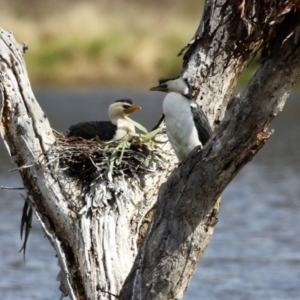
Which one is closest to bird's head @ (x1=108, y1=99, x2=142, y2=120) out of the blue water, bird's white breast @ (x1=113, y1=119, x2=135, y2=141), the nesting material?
bird's white breast @ (x1=113, y1=119, x2=135, y2=141)

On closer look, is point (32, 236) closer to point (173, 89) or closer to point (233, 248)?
point (233, 248)

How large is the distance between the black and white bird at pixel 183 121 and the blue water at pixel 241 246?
432 cm

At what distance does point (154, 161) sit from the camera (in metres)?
7.95

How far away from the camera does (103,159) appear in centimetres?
788

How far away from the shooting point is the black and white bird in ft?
24.9

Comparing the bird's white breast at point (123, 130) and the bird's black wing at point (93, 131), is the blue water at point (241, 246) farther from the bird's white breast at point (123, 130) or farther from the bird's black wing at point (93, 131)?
the bird's black wing at point (93, 131)

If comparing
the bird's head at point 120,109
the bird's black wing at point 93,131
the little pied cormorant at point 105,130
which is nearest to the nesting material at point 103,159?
the little pied cormorant at point 105,130

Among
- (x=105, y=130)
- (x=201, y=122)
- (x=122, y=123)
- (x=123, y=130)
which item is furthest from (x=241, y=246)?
(x=201, y=122)

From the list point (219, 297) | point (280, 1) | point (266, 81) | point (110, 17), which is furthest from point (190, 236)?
point (110, 17)

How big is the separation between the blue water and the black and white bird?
14.2ft

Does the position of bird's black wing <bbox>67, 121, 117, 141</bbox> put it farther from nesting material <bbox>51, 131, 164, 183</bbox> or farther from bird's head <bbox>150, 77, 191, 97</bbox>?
bird's head <bbox>150, 77, 191, 97</bbox>

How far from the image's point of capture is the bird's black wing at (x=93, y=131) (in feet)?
29.0

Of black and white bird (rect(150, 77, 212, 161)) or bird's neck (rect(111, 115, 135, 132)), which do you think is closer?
black and white bird (rect(150, 77, 212, 161))

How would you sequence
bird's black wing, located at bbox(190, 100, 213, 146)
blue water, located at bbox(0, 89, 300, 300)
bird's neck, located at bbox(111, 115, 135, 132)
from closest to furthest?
bird's black wing, located at bbox(190, 100, 213, 146), bird's neck, located at bbox(111, 115, 135, 132), blue water, located at bbox(0, 89, 300, 300)
